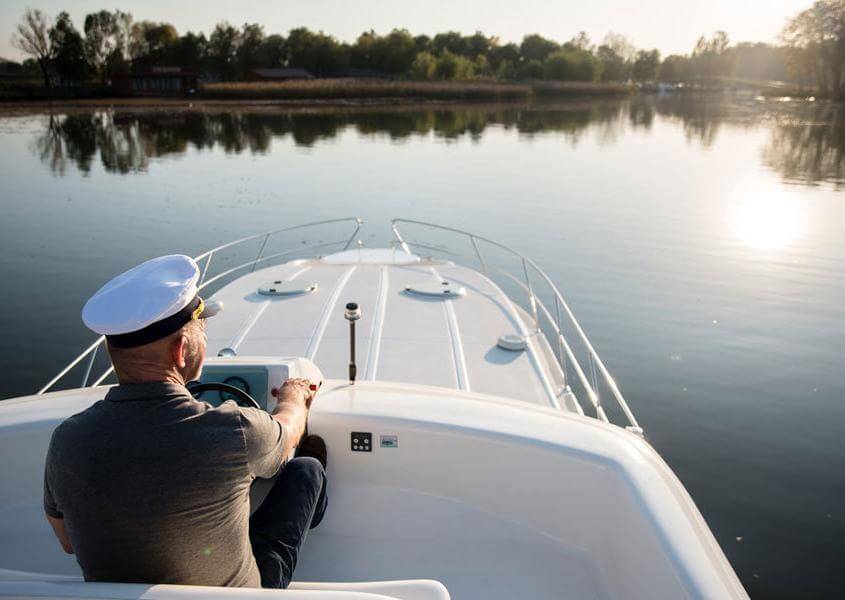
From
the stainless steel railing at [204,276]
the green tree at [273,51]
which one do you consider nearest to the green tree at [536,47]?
the green tree at [273,51]

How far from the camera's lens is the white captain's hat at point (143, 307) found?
1632mm

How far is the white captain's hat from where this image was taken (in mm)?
1632

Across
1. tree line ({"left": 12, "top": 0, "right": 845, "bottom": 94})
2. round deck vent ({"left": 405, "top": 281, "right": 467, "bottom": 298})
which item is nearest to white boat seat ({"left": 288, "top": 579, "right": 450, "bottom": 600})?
round deck vent ({"left": 405, "top": 281, "right": 467, "bottom": 298})

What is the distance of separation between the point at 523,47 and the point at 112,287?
113919mm

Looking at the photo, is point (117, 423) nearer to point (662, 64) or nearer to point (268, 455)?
point (268, 455)

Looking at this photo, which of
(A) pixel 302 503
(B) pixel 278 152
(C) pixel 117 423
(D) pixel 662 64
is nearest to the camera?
(C) pixel 117 423

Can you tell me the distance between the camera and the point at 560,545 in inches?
112

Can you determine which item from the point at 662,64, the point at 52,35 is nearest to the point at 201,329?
the point at 52,35

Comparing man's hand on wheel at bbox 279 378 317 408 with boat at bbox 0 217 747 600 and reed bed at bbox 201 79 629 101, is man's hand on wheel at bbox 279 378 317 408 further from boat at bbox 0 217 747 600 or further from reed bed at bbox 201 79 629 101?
reed bed at bbox 201 79 629 101

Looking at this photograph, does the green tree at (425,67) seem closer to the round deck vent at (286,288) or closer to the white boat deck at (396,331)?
the white boat deck at (396,331)

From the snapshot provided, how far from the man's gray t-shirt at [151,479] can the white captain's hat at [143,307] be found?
0.49ft

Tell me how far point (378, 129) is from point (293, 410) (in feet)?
110

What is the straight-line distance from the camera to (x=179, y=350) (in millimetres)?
1724

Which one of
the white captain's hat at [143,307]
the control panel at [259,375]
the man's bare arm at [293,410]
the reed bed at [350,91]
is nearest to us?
the white captain's hat at [143,307]
